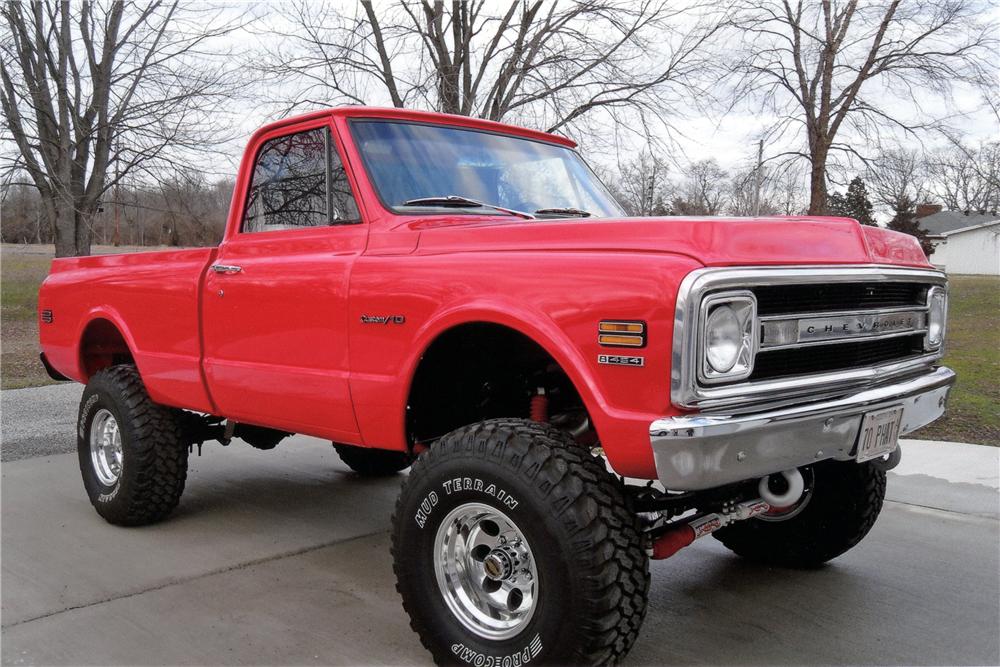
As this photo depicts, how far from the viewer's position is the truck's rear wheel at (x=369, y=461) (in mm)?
5793

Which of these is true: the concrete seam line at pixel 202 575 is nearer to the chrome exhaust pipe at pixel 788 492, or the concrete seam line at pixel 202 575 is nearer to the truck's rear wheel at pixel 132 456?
the truck's rear wheel at pixel 132 456

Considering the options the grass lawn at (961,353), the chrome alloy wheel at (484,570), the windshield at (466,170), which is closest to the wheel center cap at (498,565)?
the chrome alloy wheel at (484,570)

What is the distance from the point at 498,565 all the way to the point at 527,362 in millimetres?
926

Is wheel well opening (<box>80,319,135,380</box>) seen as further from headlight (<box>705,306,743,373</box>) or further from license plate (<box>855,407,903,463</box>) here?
license plate (<box>855,407,903,463</box>)

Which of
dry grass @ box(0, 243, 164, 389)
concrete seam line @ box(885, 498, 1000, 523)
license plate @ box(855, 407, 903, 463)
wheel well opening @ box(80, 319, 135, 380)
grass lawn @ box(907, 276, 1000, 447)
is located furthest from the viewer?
dry grass @ box(0, 243, 164, 389)

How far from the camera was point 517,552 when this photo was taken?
2.95 meters

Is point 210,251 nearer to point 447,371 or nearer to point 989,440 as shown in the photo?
point 447,371

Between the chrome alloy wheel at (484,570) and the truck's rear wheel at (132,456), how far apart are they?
235cm

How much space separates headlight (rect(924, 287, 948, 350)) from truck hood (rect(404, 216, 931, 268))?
23 cm

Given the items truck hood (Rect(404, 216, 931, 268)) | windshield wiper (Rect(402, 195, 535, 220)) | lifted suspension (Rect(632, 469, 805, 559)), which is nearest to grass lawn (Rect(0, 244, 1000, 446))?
lifted suspension (Rect(632, 469, 805, 559))

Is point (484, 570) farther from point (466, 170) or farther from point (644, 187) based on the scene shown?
point (644, 187)

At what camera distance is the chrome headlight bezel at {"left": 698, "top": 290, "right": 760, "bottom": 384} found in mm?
2543

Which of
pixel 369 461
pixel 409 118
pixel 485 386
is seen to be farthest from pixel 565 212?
pixel 369 461

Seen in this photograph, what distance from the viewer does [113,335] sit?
5500 millimetres
